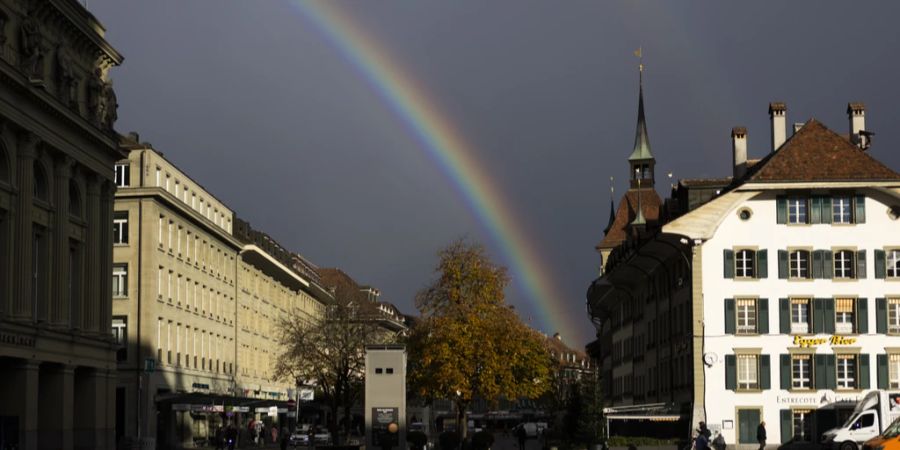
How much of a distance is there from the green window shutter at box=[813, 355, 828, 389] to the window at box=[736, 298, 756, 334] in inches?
141

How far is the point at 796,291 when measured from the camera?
7350 cm

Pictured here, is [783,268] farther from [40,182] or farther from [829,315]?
[40,182]

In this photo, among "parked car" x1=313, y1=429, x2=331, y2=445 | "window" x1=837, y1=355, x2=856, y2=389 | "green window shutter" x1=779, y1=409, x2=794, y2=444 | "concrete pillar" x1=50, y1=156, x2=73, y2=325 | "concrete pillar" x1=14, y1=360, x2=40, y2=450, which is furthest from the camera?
"parked car" x1=313, y1=429, x2=331, y2=445

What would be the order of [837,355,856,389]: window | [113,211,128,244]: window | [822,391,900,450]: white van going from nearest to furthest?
[822,391,900,450]: white van → [837,355,856,389]: window → [113,211,128,244]: window

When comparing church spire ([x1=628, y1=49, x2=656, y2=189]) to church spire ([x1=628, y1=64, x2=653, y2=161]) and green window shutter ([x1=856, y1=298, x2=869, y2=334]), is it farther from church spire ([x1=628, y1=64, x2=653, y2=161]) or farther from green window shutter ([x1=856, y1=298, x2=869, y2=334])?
green window shutter ([x1=856, y1=298, x2=869, y2=334])

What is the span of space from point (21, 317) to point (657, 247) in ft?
117

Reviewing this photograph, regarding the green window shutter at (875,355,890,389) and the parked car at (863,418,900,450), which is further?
the green window shutter at (875,355,890,389)

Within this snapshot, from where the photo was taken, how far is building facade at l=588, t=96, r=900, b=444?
237 feet

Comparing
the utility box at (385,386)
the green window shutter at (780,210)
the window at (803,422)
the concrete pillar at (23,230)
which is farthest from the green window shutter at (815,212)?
the concrete pillar at (23,230)

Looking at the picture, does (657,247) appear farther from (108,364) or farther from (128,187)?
(128,187)

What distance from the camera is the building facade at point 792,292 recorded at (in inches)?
2842

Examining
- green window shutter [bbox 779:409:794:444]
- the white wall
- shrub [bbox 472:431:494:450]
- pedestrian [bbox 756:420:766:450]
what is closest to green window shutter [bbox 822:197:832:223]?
the white wall

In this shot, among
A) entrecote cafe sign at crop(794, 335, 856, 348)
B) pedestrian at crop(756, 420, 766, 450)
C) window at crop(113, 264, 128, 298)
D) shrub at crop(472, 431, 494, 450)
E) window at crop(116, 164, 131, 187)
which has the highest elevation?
window at crop(116, 164, 131, 187)

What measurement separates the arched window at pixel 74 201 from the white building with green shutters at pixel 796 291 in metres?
30.6
